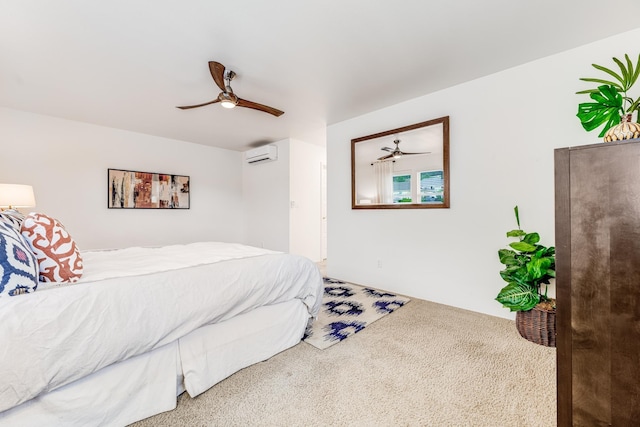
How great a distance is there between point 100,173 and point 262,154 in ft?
7.90

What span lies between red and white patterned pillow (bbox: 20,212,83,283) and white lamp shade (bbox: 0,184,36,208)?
6.35 ft

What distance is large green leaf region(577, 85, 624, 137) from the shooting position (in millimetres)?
1671

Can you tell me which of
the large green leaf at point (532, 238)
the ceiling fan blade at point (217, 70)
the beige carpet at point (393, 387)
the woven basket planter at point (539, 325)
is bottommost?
the beige carpet at point (393, 387)

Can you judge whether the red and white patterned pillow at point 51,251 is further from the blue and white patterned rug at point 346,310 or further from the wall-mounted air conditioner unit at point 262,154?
the wall-mounted air conditioner unit at point 262,154

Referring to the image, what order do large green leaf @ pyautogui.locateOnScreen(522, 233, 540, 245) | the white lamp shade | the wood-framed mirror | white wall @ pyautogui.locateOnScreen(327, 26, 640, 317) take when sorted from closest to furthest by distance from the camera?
large green leaf @ pyautogui.locateOnScreen(522, 233, 540, 245), white wall @ pyautogui.locateOnScreen(327, 26, 640, 317), the white lamp shade, the wood-framed mirror

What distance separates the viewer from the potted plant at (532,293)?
6.29 feet

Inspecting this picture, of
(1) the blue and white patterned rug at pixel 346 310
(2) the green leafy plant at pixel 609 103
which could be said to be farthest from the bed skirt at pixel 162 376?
(2) the green leafy plant at pixel 609 103

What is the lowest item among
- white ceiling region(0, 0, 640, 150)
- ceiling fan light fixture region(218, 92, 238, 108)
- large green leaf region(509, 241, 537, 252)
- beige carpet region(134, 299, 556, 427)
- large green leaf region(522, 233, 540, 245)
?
beige carpet region(134, 299, 556, 427)

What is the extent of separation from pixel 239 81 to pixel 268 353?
8.04 ft

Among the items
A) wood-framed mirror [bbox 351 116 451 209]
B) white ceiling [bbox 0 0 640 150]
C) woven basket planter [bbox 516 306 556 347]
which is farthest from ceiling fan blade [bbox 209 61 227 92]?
woven basket planter [bbox 516 306 556 347]

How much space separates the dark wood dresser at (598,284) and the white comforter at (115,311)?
1.54 metres

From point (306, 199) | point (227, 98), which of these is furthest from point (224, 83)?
point (306, 199)

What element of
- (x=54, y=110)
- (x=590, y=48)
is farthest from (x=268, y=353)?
(x=54, y=110)

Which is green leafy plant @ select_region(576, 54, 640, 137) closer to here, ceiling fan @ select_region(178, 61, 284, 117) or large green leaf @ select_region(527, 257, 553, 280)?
large green leaf @ select_region(527, 257, 553, 280)
